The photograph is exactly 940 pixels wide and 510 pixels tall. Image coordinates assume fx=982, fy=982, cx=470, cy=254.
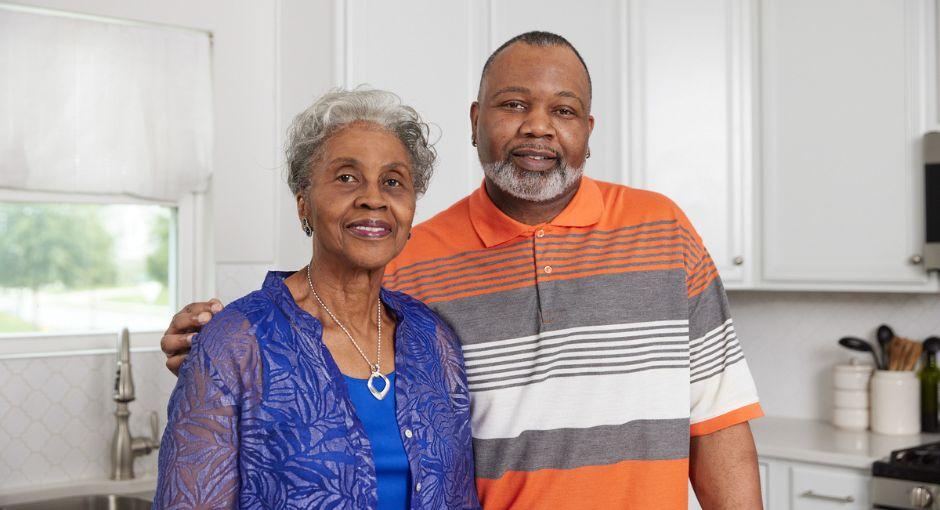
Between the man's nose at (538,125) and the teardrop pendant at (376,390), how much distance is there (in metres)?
0.49

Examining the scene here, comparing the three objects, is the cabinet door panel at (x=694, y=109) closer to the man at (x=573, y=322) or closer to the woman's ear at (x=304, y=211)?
the man at (x=573, y=322)

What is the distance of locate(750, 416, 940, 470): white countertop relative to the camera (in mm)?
2866

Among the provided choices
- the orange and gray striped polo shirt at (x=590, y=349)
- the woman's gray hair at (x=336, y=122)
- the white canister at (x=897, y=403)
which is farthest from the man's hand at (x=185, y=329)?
the white canister at (x=897, y=403)

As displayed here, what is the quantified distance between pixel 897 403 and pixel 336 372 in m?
2.47

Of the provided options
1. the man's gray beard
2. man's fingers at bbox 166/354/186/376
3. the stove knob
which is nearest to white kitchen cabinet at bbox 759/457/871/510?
the stove knob

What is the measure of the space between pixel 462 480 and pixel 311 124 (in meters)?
0.56

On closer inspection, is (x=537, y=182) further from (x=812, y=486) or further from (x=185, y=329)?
(x=812, y=486)

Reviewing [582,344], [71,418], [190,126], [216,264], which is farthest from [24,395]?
[582,344]

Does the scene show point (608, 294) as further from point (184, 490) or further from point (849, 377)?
point (849, 377)

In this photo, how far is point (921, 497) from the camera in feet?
8.60

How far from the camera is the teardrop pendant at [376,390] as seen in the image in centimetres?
135

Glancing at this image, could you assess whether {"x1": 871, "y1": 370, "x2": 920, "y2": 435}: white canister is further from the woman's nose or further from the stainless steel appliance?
the woman's nose

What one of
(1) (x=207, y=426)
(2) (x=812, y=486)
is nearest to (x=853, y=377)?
(2) (x=812, y=486)

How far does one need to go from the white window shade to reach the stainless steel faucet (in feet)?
1.60
